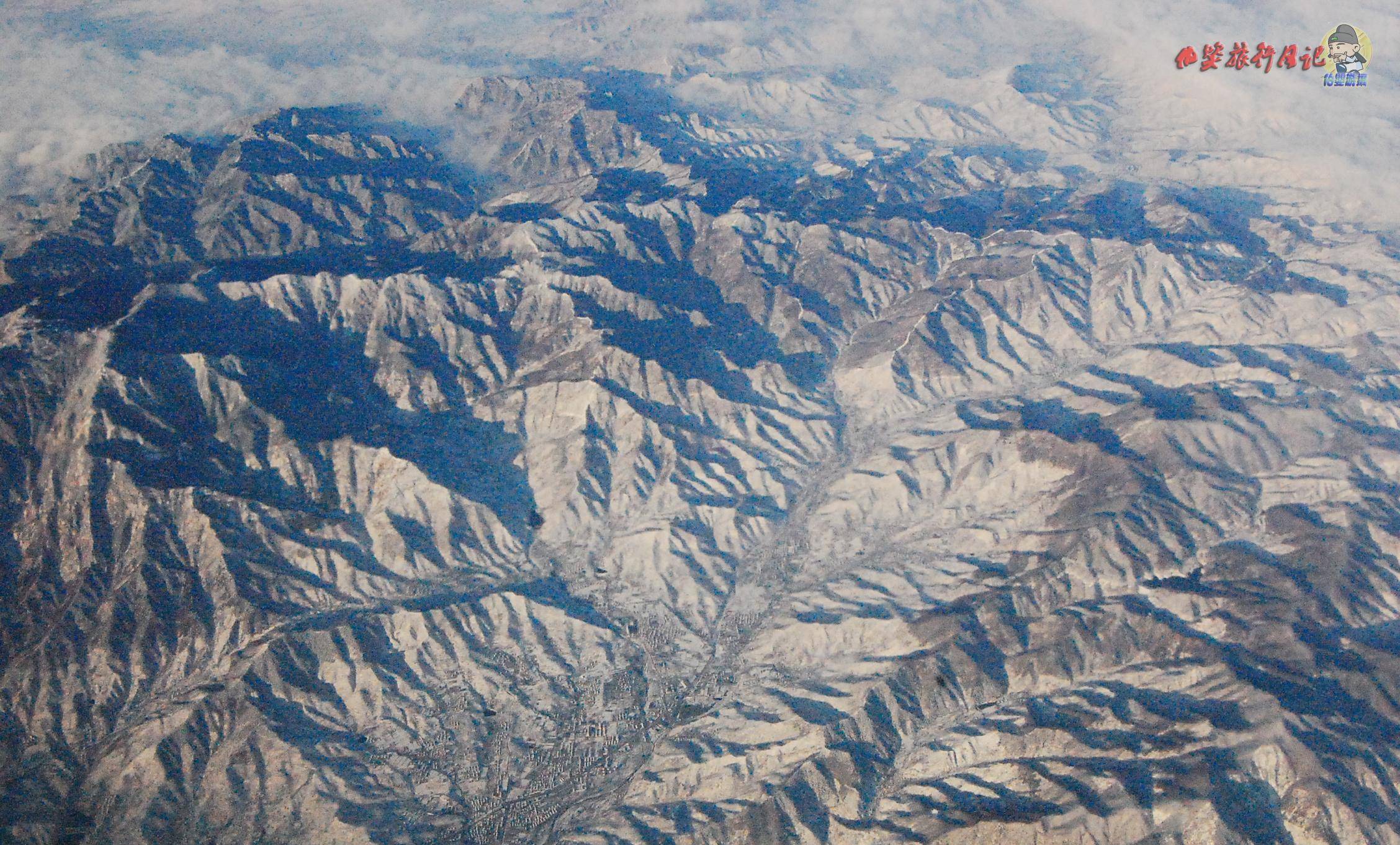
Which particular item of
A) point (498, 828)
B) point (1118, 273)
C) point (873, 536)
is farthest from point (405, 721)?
point (1118, 273)

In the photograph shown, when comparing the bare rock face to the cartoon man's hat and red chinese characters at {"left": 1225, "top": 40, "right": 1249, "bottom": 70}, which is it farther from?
red chinese characters at {"left": 1225, "top": 40, "right": 1249, "bottom": 70}

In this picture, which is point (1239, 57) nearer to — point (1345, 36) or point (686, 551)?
point (1345, 36)

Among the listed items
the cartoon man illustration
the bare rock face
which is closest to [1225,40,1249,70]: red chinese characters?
the cartoon man illustration

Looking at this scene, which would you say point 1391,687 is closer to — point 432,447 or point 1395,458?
point 1395,458

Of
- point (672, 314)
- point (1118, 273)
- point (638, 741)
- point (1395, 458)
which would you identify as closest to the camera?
point (638, 741)
